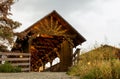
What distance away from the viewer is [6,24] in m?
32.2

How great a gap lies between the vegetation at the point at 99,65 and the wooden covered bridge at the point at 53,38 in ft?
43.9

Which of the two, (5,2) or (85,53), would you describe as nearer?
(85,53)

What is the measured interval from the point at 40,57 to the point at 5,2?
32.4 feet

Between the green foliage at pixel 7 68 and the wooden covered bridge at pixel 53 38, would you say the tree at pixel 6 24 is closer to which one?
the wooden covered bridge at pixel 53 38

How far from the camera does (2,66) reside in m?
22.5

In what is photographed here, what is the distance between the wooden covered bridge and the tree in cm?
84

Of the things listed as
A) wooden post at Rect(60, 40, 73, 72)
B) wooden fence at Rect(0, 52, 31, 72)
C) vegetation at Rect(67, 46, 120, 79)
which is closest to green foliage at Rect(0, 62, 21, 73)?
wooden fence at Rect(0, 52, 31, 72)

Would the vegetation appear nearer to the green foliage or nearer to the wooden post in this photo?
the green foliage

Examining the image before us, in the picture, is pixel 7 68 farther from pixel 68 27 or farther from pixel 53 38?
pixel 53 38

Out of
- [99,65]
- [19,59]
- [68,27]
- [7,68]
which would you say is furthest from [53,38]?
[99,65]

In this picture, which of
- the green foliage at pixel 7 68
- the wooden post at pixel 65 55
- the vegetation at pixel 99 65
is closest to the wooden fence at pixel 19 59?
the green foliage at pixel 7 68

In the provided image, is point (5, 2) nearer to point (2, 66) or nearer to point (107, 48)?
point (2, 66)

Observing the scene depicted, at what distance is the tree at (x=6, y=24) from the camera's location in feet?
101

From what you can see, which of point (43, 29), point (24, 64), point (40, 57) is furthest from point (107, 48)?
point (40, 57)
